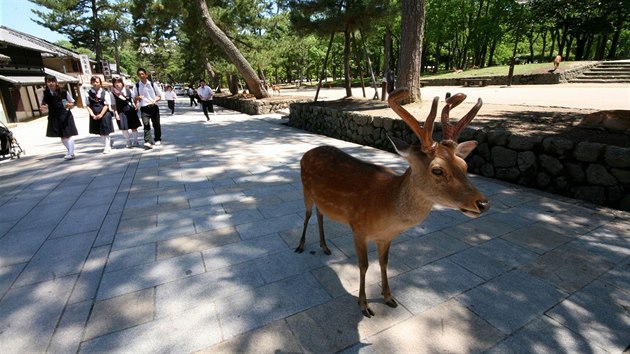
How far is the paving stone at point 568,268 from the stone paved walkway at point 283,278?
0.02 metres

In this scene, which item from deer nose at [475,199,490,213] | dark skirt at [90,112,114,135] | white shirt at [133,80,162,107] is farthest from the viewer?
white shirt at [133,80,162,107]

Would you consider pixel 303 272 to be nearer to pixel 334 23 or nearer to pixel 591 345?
pixel 591 345

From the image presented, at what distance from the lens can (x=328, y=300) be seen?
280cm

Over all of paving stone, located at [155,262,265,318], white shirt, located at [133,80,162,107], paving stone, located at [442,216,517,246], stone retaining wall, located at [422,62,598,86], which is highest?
stone retaining wall, located at [422,62,598,86]

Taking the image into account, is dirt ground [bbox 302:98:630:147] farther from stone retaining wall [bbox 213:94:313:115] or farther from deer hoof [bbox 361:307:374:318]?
stone retaining wall [bbox 213:94:313:115]

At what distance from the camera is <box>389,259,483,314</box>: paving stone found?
2.76 m

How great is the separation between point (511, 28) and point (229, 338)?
46.0 meters

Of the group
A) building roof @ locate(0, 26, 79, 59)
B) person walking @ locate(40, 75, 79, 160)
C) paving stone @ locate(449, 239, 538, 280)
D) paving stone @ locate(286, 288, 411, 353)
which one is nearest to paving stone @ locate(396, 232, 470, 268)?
paving stone @ locate(449, 239, 538, 280)

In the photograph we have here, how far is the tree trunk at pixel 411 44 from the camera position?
9312mm

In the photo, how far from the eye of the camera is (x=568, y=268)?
10.3 ft

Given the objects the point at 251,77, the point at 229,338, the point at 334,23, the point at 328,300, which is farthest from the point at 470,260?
the point at 251,77

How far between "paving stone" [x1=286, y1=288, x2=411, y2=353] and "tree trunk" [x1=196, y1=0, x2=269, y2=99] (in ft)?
58.3

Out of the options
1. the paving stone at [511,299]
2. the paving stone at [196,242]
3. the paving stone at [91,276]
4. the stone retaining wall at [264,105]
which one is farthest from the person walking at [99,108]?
the paving stone at [511,299]

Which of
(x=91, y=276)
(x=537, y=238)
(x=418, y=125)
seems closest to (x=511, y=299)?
(x=537, y=238)
